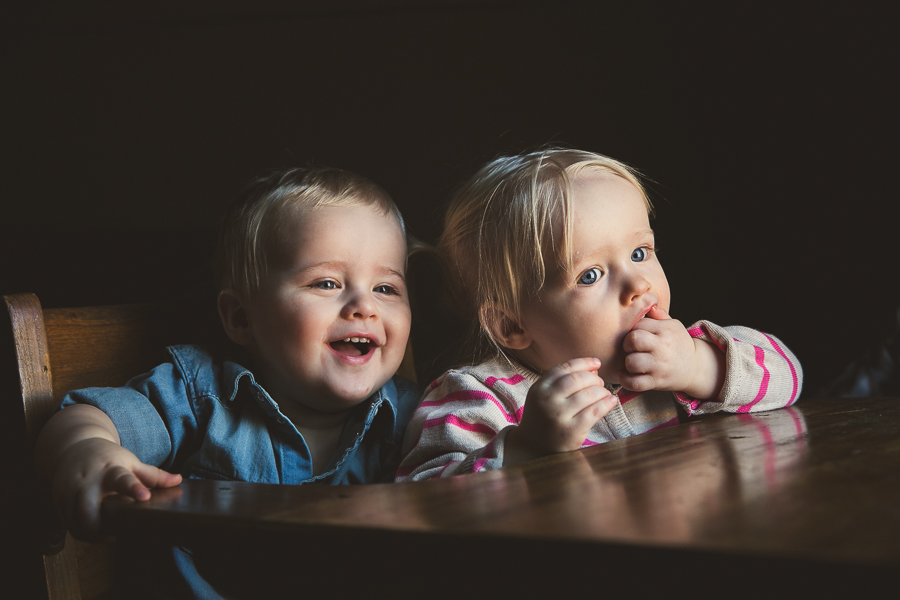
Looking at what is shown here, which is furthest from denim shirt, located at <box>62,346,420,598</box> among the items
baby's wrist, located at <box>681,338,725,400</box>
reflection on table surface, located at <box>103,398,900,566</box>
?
baby's wrist, located at <box>681,338,725,400</box>

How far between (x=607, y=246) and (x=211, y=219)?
4.49 ft

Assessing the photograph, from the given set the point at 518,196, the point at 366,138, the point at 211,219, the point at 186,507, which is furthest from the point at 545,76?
the point at 186,507

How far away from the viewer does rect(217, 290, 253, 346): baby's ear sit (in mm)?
1125

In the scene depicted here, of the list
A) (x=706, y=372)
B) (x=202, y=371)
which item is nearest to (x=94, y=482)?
(x=202, y=371)

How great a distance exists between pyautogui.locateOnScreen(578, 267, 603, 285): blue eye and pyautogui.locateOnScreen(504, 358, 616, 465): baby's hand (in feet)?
0.64

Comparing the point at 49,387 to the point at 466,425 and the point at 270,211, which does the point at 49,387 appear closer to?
the point at 270,211

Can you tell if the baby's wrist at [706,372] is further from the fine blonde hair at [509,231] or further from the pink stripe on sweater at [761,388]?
the fine blonde hair at [509,231]

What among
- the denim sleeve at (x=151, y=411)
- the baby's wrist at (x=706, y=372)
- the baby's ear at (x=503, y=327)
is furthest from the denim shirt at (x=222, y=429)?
the baby's wrist at (x=706, y=372)

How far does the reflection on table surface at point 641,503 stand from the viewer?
382mm

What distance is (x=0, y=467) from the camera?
1.03 metres

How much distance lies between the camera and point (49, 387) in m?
0.95

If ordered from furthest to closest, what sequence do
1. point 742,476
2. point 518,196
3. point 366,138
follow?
point 366,138
point 518,196
point 742,476

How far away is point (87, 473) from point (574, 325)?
24.0 inches

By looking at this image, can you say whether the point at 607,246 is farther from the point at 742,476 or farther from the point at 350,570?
the point at 350,570
